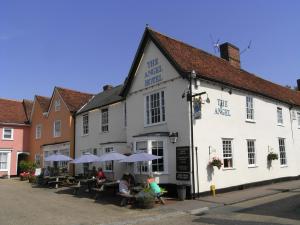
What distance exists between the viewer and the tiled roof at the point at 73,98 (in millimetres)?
29239

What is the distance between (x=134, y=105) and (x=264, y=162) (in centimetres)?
936

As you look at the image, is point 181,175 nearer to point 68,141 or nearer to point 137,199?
point 137,199

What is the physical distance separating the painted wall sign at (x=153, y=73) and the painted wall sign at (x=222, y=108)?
3.71 m

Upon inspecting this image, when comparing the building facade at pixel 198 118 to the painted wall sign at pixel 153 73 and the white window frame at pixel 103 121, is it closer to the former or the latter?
the painted wall sign at pixel 153 73

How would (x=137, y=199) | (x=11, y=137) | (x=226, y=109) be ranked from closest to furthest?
1. (x=137, y=199)
2. (x=226, y=109)
3. (x=11, y=137)

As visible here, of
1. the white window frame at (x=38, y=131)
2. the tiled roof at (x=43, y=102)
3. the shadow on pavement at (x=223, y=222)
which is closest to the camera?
the shadow on pavement at (x=223, y=222)

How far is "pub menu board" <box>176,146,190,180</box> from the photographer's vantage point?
1605cm

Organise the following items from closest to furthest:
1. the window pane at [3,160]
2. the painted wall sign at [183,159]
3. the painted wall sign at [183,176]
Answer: the painted wall sign at [183,176], the painted wall sign at [183,159], the window pane at [3,160]

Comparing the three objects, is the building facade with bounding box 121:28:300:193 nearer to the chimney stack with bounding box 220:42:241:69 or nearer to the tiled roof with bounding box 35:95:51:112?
the chimney stack with bounding box 220:42:241:69

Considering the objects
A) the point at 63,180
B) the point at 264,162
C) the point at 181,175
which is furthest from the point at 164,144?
the point at 63,180

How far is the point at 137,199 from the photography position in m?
14.0

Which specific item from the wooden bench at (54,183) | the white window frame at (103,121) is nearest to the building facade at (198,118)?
the white window frame at (103,121)

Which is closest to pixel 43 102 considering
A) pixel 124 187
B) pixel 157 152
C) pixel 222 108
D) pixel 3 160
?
pixel 3 160

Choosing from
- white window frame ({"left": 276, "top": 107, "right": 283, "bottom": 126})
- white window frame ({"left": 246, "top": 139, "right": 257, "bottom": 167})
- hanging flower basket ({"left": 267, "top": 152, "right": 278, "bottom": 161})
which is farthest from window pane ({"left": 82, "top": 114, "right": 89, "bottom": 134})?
white window frame ({"left": 276, "top": 107, "right": 283, "bottom": 126})
